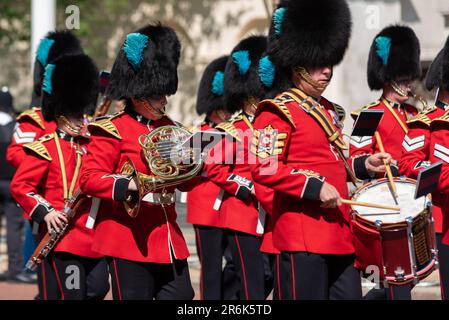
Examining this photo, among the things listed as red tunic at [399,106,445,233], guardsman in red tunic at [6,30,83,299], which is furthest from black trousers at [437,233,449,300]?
guardsman in red tunic at [6,30,83,299]

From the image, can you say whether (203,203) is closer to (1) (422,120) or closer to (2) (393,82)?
(2) (393,82)

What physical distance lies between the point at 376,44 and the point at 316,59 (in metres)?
2.40

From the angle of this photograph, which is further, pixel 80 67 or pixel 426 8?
pixel 426 8

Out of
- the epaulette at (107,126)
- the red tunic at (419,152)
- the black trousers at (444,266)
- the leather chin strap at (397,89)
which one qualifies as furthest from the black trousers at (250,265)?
the epaulette at (107,126)

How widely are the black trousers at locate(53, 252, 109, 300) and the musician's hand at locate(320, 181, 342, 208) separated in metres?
1.60


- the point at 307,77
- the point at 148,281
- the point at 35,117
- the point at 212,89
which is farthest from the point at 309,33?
the point at 212,89

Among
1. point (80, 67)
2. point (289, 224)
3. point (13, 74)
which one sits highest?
point (80, 67)

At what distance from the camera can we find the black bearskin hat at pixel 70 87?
22.4ft

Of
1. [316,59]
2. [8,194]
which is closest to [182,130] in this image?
[316,59]

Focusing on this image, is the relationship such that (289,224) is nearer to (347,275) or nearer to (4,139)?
(347,275)

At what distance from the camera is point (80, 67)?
7043mm

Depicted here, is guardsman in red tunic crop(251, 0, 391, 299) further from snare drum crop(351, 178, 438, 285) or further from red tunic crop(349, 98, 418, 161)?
red tunic crop(349, 98, 418, 161)

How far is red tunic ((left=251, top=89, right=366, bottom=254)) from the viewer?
5.34 metres

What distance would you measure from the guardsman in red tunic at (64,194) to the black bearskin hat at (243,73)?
1.36 meters
